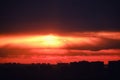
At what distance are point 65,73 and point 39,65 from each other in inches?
331

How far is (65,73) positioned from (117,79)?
36.6 ft

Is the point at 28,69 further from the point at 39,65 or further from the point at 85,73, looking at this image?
the point at 85,73

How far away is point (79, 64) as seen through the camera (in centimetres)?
10594

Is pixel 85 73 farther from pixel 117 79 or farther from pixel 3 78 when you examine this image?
pixel 3 78

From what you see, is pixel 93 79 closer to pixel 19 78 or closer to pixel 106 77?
pixel 106 77

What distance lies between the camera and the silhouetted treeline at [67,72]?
10119 centimetres

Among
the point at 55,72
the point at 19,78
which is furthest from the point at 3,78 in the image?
the point at 55,72

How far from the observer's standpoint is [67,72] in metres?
104

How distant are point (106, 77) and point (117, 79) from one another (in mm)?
2820

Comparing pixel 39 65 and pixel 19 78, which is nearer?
pixel 19 78

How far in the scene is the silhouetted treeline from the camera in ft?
332

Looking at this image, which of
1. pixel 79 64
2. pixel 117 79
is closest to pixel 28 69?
pixel 79 64

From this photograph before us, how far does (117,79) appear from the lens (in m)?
98.7

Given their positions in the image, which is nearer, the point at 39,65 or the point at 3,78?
the point at 3,78
